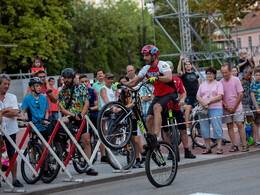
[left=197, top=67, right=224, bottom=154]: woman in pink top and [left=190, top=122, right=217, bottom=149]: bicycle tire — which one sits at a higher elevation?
[left=197, top=67, right=224, bottom=154]: woman in pink top

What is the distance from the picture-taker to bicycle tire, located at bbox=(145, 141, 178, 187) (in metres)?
8.30

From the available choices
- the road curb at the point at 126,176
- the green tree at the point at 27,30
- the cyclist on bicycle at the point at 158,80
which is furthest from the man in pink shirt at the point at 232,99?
the green tree at the point at 27,30

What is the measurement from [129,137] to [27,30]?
110ft

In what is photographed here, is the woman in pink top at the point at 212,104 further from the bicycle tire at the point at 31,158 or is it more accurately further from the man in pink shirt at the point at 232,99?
the bicycle tire at the point at 31,158

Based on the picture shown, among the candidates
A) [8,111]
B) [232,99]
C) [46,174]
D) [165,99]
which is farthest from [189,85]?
[8,111]

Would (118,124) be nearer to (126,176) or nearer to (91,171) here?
(126,176)

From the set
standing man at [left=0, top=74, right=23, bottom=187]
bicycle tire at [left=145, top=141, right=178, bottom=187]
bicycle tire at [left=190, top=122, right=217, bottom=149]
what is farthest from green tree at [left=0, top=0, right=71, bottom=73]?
bicycle tire at [left=145, top=141, right=178, bottom=187]

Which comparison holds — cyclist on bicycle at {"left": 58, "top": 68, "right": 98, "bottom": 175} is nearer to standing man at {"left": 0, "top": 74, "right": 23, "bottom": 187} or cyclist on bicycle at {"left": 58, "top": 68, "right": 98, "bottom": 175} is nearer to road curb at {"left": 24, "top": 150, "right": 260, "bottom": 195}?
road curb at {"left": 24, "top": 150, "right": 260, "bottom": 195}

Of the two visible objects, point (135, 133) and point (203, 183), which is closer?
point (203, 183)

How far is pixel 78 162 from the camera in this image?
10.3 meters

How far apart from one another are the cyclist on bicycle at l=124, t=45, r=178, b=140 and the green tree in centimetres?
3172

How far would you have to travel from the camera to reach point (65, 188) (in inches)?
352

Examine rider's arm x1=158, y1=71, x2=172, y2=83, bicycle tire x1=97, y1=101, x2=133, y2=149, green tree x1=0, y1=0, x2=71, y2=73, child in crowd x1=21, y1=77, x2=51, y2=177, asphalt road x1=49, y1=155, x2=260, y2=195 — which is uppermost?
green tree x1=0, y1=0, x2=71, y2=73

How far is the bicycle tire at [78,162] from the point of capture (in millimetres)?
10289
